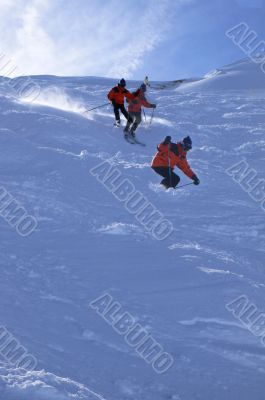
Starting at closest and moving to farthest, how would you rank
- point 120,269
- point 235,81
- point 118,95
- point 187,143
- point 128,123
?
point 120,269
point 187,143
point 128,123
point 118,95
point 235,81

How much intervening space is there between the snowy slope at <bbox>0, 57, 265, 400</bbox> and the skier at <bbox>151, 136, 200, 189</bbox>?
1.65ft

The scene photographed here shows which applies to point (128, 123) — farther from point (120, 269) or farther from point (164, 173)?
point (120, 269)

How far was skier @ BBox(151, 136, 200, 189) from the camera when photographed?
11.1 meters

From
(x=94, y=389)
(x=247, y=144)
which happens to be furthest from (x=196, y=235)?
(x=247, y=144)

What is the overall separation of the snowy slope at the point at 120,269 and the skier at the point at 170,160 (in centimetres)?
50

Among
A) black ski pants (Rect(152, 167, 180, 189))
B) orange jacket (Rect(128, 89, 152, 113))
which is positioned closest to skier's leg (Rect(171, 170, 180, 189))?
black ski pants (Rect(152, 167, 180, 189))

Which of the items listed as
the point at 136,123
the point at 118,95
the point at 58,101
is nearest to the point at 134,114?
the point at 136,123

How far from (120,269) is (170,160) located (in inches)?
166

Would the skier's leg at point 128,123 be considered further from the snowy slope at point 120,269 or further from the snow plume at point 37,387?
the snow plume at point 37,387

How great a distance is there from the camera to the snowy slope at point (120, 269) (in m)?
5.22

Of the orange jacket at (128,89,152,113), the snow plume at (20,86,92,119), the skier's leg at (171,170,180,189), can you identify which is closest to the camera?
the skier's leg at (171,170,180,189)

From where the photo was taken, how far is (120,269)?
24.3 ft

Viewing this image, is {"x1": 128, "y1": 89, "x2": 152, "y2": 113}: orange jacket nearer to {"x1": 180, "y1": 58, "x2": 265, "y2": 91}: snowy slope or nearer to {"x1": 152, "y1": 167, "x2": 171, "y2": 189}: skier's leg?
{"x1": 152, "y1": 167, "x2": 171, "y2": 189}: skier's leg

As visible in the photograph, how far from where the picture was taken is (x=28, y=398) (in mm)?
3992
